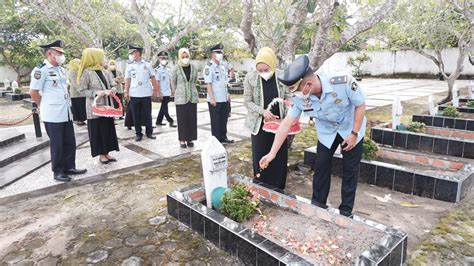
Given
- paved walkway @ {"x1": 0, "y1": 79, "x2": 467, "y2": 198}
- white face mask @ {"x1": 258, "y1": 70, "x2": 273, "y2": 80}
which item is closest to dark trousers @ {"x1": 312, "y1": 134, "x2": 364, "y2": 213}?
white face mask @ {"x1": 258, "y1": 70, "x2": 273, "y2": 80}

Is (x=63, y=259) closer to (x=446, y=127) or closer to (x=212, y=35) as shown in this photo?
(x=446, y=127)

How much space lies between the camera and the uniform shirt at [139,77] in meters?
6.23

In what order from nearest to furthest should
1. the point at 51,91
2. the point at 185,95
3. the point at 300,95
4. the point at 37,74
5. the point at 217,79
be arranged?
the point at 300,95 < the point at 37,74 < the point at 51,91 < the point at 185,95 < the point at 217,79

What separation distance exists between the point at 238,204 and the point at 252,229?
0.26 m

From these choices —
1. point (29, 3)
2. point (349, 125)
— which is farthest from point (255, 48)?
point (29, 3)

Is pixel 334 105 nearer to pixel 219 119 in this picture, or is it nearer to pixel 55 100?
pixel 55 100

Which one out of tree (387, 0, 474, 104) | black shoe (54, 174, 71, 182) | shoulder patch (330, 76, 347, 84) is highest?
tree (387, 0, 474, 104)

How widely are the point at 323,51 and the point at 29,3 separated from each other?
6.39 m

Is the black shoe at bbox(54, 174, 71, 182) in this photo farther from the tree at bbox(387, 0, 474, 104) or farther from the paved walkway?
the tree at bbox(387, 0, 474, 104)

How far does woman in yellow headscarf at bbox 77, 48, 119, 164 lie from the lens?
4512 mm


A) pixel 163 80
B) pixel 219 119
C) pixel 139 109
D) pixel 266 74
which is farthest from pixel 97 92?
pixel 163 80

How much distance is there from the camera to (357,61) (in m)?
24.1

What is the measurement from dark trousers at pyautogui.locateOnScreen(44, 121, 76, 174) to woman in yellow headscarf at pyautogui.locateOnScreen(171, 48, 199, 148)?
1.85m

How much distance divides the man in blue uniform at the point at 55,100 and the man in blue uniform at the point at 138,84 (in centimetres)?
195
